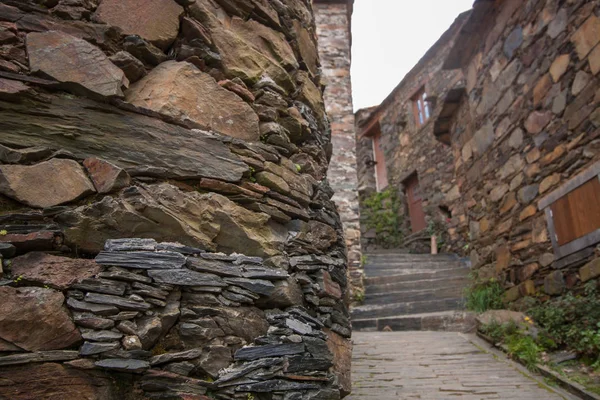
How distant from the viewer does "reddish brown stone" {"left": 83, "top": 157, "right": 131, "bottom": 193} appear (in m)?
1.79

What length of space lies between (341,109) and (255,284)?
7066 millimetres

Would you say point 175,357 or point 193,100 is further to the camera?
point 193,100

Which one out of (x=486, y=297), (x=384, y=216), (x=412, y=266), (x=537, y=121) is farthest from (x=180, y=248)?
(x=384, y=216)

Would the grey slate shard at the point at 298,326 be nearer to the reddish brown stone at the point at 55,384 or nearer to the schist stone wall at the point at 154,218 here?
the schist stone wall at the point at 154,218

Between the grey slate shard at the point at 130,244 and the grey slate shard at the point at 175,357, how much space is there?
1.34 ft

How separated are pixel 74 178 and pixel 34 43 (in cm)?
59

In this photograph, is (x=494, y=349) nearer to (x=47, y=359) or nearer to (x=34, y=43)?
(x=47, y=359)

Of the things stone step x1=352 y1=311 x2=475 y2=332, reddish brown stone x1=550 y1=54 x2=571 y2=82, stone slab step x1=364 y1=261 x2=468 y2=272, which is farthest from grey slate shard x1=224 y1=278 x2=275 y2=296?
stone slab step x1=364 y1=261 x2=468 y2=272

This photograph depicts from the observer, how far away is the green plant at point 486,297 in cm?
570

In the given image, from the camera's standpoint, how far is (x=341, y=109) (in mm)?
8664

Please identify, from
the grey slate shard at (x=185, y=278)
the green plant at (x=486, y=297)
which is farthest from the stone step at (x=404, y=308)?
the grey slate shard at (x=185, y=278)

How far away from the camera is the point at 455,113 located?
730cm

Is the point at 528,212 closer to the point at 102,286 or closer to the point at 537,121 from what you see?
the point at 537,121

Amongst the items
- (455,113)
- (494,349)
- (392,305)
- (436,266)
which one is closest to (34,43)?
(494,349)
